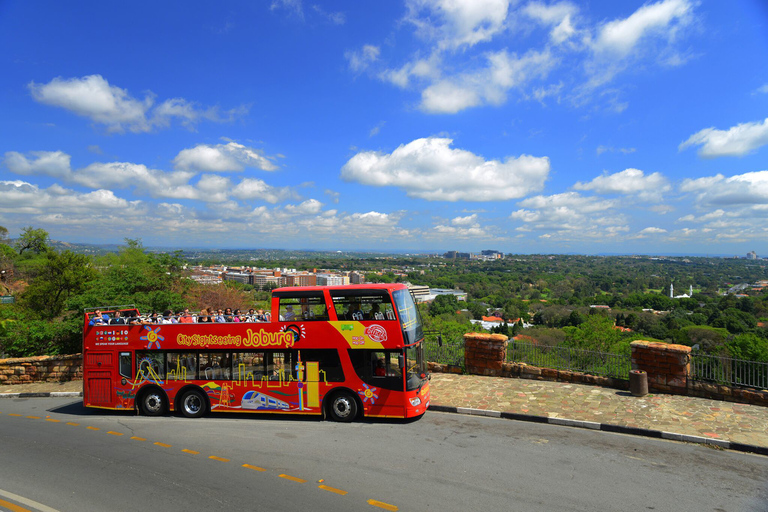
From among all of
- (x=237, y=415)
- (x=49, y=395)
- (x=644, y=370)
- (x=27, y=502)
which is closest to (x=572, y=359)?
(x=644, y=370)

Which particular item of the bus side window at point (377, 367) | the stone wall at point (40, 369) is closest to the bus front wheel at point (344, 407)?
the bus side window at point (377, 367)

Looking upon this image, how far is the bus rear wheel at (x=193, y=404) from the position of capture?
11.9 m

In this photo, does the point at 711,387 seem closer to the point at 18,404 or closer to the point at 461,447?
the point at 461,447

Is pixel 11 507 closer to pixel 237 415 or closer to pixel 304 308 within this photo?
pixel 237 415

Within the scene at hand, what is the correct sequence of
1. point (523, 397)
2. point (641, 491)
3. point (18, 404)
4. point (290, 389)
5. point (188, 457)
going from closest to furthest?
1. point (641, 491)
2. point (188, 457)
3. point (290, 389)
4. point (523, 397)
5. point (18, 404)

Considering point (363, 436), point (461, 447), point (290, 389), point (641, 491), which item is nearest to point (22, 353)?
point (290, 389)

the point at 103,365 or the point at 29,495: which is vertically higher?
the point at 103,365

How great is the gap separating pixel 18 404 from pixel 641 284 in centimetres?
13035

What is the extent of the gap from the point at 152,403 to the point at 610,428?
1179 cm

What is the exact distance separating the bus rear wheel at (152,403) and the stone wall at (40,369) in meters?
7.94

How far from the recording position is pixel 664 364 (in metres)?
12.2

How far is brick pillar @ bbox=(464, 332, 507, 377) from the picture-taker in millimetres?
15008

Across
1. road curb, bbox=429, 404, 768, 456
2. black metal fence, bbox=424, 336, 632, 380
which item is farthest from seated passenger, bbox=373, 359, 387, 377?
black metal fence, bbox=424, 336, 632, 380

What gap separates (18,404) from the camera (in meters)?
14.7
